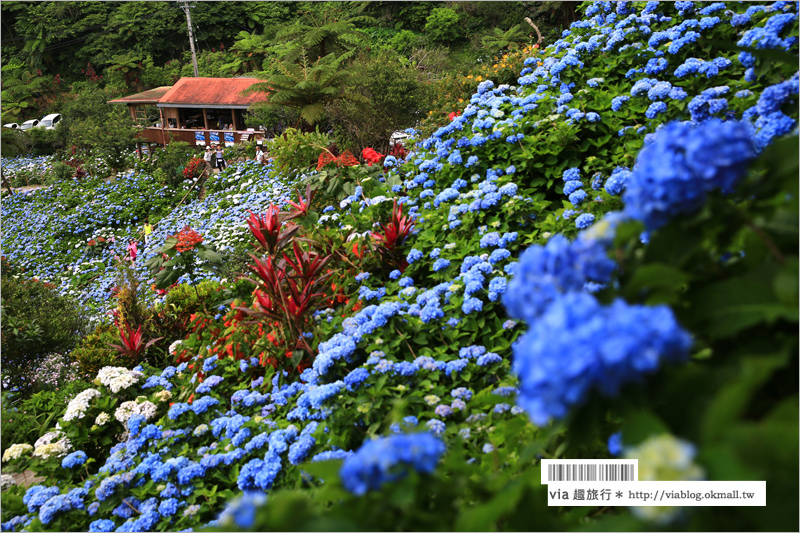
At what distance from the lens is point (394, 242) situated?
3.12 m

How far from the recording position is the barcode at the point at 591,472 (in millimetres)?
886

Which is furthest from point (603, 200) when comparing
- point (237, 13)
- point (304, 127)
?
point (237, 13)

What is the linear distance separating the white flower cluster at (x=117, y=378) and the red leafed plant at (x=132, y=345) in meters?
0.81

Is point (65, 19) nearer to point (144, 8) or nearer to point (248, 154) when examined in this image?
point (144, 8)

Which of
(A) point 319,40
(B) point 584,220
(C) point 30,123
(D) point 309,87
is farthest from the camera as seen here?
(C) point 30,123

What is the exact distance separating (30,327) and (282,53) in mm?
8821

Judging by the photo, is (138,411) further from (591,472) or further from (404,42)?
(404,42)

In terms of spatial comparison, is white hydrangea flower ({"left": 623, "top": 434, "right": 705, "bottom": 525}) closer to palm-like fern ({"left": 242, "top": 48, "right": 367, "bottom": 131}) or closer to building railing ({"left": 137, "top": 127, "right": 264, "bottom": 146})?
palm-like fern ({"left": 242, "top": 48, "right": 367, "bottom": 131})

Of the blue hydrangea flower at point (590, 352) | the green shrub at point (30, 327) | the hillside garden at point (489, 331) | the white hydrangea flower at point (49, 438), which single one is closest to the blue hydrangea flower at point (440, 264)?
the hillside garden at point (489, 331)

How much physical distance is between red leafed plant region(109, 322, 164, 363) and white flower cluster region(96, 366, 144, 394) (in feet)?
2.67

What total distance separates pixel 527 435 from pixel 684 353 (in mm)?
794

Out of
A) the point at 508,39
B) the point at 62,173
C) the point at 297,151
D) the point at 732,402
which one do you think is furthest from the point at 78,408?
the point at 508,39

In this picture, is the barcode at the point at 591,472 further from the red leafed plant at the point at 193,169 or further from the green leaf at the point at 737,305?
the red leafed plant at the point at 193,169

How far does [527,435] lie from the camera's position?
135 centimetres
